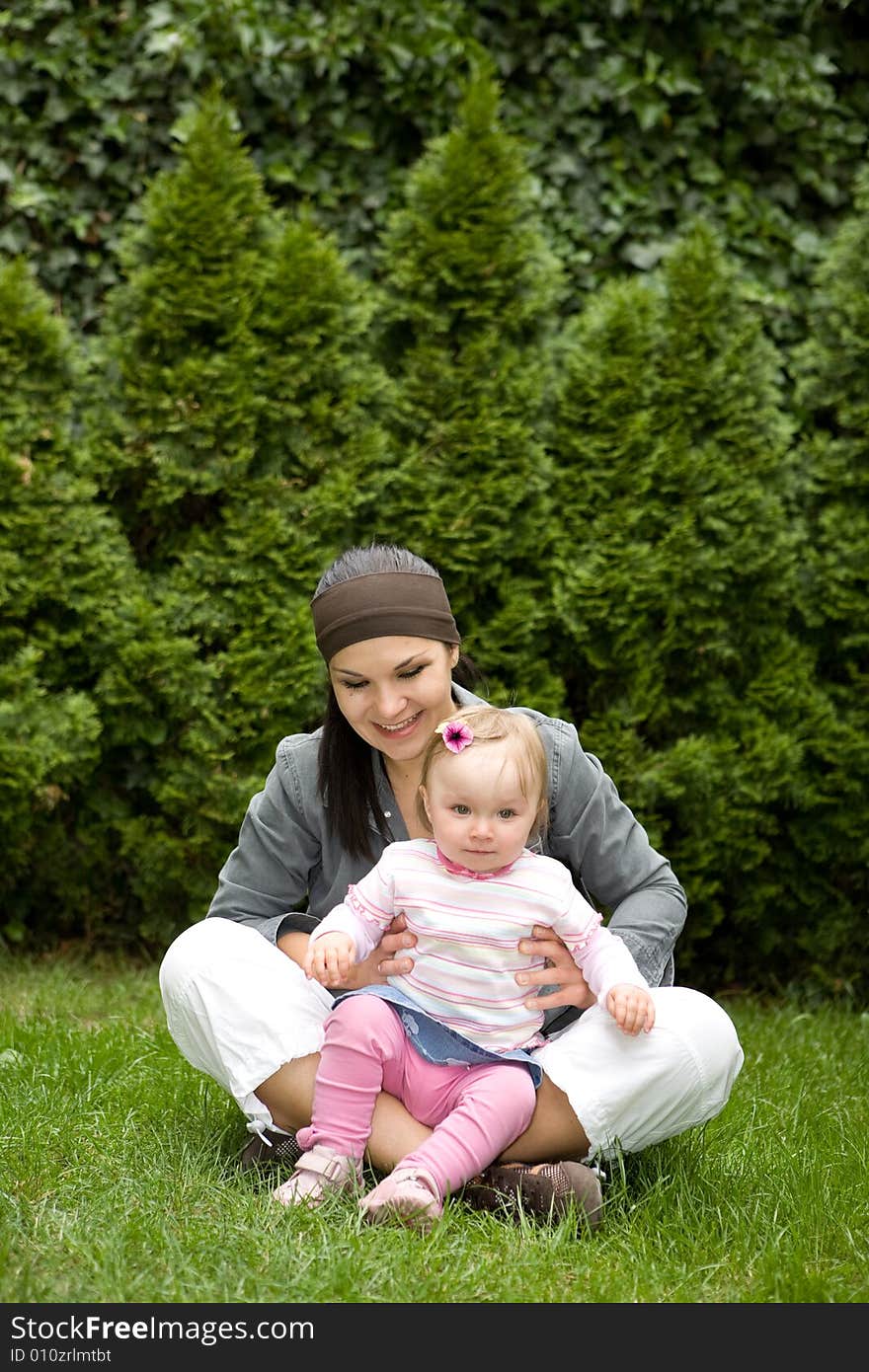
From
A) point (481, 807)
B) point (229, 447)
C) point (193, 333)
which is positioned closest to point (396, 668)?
point (481, 807)

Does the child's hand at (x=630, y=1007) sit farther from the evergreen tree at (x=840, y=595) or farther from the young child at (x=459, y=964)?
the evergreen tree at (x=840, y=595)

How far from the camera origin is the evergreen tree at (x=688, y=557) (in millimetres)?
4922

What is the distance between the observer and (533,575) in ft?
16.6

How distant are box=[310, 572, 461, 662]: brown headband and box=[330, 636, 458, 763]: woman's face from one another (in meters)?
0.02

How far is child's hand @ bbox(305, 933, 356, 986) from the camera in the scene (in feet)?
8.63

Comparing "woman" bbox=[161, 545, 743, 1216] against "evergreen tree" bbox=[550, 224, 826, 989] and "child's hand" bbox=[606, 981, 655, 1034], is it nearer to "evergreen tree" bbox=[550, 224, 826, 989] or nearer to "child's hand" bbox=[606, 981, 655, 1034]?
"child's hand" bbox=[606, 981, 655, 1034]

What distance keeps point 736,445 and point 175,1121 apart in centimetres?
303

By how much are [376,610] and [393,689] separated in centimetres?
16

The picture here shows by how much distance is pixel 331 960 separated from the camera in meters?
2.63

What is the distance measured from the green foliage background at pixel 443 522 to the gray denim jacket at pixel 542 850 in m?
1.77

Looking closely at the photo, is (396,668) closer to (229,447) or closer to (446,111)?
A: (229,447)

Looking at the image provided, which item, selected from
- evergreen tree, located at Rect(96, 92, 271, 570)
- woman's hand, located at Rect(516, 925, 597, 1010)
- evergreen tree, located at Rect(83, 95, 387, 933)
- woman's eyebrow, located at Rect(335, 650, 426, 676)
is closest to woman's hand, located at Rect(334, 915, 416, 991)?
woman's hand, located at Rect(516, 925, 597, 1010)

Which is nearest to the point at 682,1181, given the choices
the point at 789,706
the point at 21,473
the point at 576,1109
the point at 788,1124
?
the point at 576,1109

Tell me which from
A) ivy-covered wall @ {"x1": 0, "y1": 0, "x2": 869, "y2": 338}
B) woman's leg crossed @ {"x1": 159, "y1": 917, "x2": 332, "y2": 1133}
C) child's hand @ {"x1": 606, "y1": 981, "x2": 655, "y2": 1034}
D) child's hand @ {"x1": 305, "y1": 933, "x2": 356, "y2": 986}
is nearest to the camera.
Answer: child's hand @ {"x1": 606, "y1": 981, "x2": 655, "y2": 1034}
